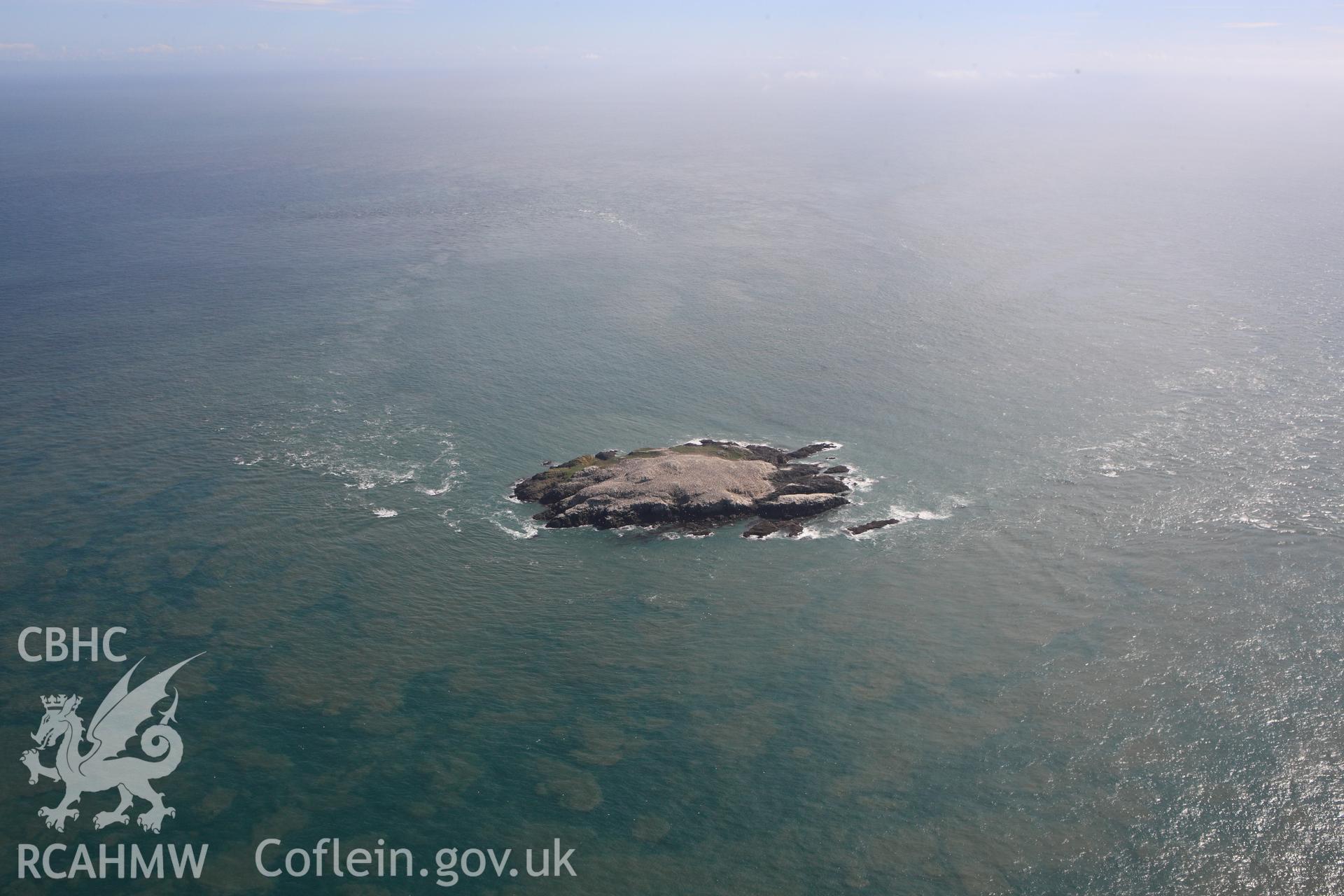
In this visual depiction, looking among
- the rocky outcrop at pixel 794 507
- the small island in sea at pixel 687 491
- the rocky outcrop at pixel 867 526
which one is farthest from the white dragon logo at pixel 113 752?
the rocky outcrop at pixel 867 526

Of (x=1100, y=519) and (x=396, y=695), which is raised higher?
(x=1100, y=519)

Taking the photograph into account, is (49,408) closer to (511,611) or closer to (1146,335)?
(511,611)

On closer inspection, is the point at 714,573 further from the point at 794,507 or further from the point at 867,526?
the point at 867,526

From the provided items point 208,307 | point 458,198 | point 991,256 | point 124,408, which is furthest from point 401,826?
point 458,198

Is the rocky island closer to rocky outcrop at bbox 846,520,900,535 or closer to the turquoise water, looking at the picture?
the turquoise water

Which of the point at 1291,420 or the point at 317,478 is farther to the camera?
the point at 1291,420

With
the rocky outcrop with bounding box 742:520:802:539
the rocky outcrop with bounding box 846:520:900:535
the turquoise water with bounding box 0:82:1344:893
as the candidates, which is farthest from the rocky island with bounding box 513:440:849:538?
→ the rocky outcrop with bounding box 846:520:900:535
